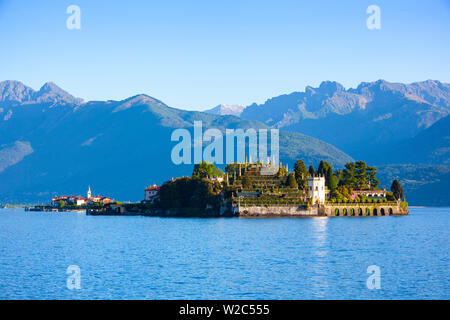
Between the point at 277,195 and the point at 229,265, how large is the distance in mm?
97284

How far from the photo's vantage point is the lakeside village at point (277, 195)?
161 meters

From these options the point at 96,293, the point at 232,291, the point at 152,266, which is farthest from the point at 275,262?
the point at 96,293

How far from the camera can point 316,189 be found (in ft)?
544

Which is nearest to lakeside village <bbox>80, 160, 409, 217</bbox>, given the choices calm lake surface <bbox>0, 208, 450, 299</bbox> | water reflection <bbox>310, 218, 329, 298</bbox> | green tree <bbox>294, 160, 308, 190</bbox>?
green tree <bbox>294, 160, 308, 190</bbox>

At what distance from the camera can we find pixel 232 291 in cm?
5084

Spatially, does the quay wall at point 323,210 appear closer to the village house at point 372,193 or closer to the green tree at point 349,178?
the village house at point 372,193

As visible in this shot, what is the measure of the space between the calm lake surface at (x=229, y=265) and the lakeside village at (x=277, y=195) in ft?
177

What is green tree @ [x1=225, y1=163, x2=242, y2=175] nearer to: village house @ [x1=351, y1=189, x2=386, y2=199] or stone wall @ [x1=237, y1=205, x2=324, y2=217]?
stone wall @ [x1=237, y1=205, x2=324, y2=217]

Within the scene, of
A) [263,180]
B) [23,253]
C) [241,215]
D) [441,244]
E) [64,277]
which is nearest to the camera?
[64,277]

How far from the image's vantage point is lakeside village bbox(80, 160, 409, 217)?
160750 millimetres

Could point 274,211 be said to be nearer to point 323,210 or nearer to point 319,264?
point 323,210
